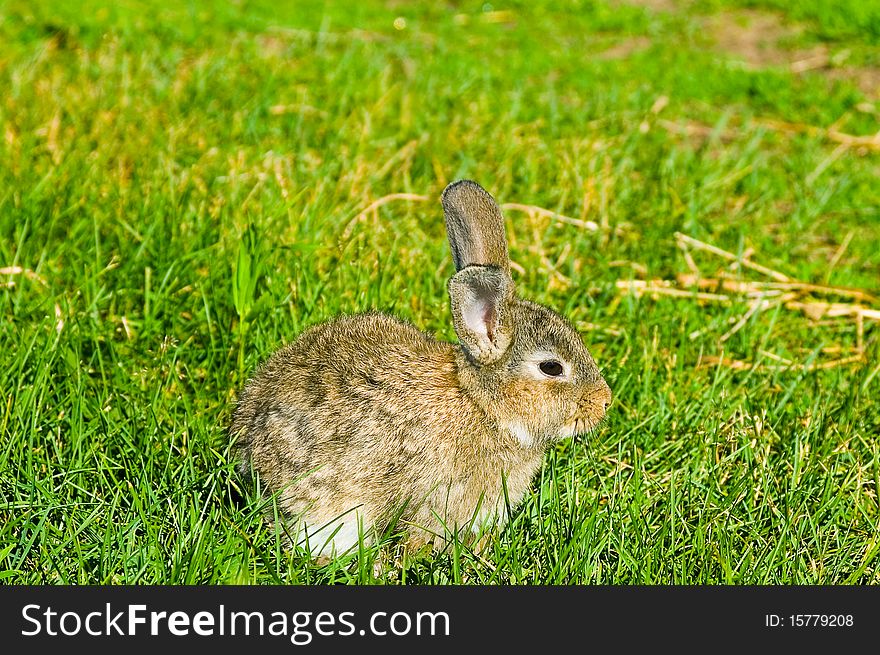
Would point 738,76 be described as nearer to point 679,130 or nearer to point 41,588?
point 679,130

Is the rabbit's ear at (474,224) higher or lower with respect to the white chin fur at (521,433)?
higher

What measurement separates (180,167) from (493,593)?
3.64 m

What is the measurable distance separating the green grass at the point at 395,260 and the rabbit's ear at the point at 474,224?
84 centimetres

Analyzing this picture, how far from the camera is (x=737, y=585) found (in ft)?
11.4

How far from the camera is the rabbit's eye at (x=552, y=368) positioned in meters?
4.11

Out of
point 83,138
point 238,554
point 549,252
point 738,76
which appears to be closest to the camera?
point 238,554

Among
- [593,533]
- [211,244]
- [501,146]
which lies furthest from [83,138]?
[593,533]

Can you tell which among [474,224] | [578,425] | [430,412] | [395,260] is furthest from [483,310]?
[395,260]

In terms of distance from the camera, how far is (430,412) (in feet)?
12.9


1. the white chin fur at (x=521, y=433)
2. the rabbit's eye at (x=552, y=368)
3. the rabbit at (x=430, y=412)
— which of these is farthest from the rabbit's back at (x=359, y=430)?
the rabbit's eye at (x=552, y=368)

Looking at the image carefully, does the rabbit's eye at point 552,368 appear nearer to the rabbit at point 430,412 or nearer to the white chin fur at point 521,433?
the rabbit at point 430,412

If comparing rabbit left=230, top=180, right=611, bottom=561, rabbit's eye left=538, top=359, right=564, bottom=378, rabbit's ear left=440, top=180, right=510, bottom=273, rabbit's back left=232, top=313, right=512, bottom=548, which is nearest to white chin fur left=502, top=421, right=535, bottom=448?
rabbit left=230, top=180, right=611, bottom=561

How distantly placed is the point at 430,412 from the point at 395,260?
1.60m

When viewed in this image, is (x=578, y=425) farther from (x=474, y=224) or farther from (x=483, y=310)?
(x=474, y=224)
